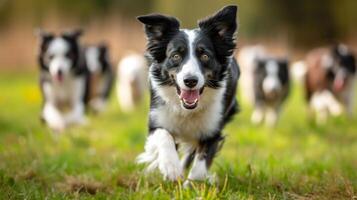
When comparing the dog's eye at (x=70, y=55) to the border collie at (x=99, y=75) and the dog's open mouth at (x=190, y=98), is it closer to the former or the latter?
the border collie at (x=99, y=75)

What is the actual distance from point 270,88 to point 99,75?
4158mm

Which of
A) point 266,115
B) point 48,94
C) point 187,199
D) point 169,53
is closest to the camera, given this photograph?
point 187,199

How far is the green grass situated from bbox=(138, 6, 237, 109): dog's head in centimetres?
77

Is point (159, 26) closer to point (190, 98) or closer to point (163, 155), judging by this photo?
point (190, 98)

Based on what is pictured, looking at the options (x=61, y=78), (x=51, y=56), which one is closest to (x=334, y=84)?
(x=61, y=78)

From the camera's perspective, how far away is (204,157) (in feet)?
18.7

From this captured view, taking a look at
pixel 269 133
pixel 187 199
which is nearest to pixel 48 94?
pixel 269 133

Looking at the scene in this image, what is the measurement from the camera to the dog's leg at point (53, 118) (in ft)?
33.2

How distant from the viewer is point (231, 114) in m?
6.75

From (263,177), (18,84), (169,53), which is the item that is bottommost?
(18,84)

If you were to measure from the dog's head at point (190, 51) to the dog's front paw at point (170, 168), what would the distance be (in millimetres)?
454

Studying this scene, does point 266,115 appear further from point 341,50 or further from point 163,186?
point 163,186

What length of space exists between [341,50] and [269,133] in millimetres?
4003

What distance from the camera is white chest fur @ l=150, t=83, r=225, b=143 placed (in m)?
5.67
